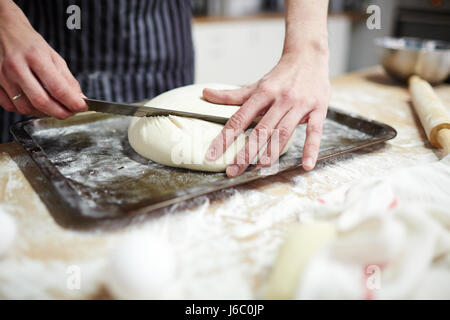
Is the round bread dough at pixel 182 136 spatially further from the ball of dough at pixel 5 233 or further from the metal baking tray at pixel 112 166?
the ball of dough at pixel 5 233

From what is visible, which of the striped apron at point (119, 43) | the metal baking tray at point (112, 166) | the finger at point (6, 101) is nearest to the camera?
the metal baking tray at point (112, 166)

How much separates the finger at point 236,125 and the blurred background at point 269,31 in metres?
2.14

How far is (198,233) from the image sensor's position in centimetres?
72

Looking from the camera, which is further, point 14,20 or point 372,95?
point 372,95

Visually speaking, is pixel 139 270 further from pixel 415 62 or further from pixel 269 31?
pixel 269 31

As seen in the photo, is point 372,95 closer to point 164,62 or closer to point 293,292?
point 164,62

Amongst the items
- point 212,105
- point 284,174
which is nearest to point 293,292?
point 284,174

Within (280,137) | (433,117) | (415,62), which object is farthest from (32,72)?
(415,62)

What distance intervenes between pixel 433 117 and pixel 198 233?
34.5 inches

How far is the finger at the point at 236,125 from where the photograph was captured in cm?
89

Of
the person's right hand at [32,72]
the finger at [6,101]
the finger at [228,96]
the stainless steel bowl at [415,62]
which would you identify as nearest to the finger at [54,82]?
the person's right hand at [32,72]

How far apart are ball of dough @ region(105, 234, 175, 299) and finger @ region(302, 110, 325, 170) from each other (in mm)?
450

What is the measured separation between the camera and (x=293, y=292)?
0.56 meters
